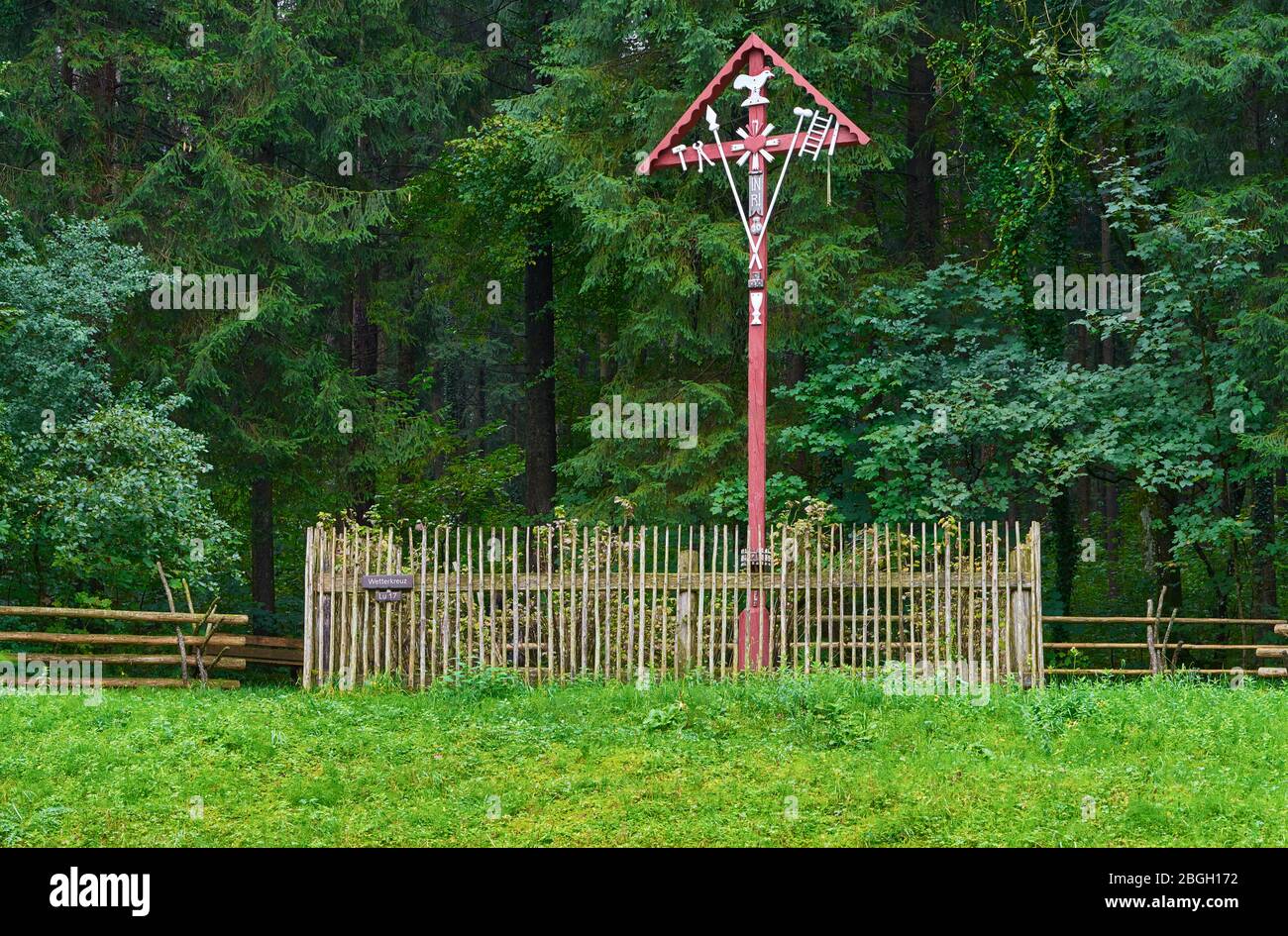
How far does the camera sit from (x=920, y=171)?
24.2m

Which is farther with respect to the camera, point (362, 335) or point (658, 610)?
point (362, 335)

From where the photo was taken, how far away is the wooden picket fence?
44.3 feet

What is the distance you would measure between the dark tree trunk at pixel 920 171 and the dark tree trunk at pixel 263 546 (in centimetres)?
1235

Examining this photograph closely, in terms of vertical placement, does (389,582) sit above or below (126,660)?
above

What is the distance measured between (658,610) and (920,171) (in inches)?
518

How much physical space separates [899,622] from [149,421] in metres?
10.2

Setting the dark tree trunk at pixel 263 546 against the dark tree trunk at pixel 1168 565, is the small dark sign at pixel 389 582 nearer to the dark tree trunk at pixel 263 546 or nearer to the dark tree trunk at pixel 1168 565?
the dark tree trunk at pixel 1168 565

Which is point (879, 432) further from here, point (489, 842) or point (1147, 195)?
point (489, 842)

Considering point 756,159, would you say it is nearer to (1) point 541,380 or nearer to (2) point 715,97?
(2) point 715,97

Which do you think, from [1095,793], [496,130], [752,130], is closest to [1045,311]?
[752,130]

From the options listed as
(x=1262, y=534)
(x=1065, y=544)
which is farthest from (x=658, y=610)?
(x=1065, y=544)

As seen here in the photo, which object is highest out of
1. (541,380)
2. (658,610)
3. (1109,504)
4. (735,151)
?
(735,151)

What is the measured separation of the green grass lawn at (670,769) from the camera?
888 cm

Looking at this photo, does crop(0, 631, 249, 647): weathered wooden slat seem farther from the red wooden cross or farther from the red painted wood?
the red painted wood
